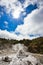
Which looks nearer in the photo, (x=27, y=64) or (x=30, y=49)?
(x=27, y=64)

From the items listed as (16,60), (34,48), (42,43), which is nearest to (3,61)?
(16,60)

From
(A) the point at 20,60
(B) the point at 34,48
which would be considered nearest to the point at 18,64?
(A) the point at 20,60

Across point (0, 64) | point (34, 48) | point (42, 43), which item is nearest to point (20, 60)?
point (0, 64)

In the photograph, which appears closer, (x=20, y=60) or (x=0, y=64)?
(x=20, y=60)

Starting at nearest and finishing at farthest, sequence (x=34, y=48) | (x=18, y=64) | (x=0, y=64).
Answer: (x=18, y=64), (x=0, y=64), (x=34, y=48)

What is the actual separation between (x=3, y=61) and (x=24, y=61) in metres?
3.37

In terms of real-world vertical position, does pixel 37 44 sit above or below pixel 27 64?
above

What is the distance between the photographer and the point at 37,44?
43.7 m

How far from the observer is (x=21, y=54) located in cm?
1947

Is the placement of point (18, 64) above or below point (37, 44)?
below

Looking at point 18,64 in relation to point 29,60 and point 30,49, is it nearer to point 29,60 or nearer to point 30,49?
point 29,60

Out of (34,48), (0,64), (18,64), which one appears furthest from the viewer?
(34,48)

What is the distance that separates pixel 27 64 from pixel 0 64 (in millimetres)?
3268

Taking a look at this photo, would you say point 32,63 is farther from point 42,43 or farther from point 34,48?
point 42,43
